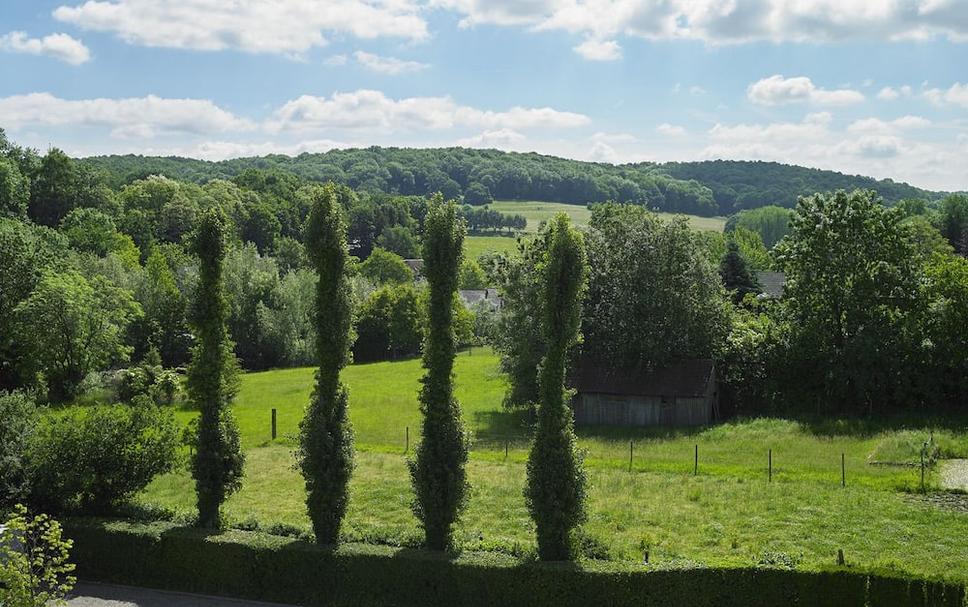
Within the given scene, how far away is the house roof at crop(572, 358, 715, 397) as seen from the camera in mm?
39375

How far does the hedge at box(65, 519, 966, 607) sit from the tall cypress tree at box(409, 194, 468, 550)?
1008mm

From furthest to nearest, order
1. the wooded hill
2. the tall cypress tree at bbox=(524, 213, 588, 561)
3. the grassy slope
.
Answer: the wooded hill < the grassy slope < the tall cypress tree at bbox=(524, 213, 588, 561)

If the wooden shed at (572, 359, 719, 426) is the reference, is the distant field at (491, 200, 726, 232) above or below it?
above

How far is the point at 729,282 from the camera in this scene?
63719 millimetres

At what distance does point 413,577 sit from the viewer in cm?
1841

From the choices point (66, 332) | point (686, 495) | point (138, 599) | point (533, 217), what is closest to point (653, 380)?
point (686, 495)

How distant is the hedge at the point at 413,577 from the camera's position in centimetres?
1662

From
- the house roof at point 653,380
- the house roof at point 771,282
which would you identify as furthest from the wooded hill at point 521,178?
the house roof at point 653,380

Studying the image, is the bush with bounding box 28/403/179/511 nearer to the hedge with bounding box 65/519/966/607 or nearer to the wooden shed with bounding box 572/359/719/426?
the hedge with bounding box 65/519/966/607

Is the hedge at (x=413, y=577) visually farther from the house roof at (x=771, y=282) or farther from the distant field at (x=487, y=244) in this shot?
the distant field at (x=487, y=244)

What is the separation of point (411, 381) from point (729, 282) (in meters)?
26.9

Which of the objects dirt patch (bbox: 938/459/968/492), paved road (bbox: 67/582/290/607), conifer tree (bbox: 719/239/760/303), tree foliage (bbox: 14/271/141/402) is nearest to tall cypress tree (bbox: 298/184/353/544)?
paved road (bbox: 67/582/290/607)

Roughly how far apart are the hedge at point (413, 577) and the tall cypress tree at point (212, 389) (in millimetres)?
1116

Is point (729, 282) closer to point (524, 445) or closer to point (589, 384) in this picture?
point (589, 384)
